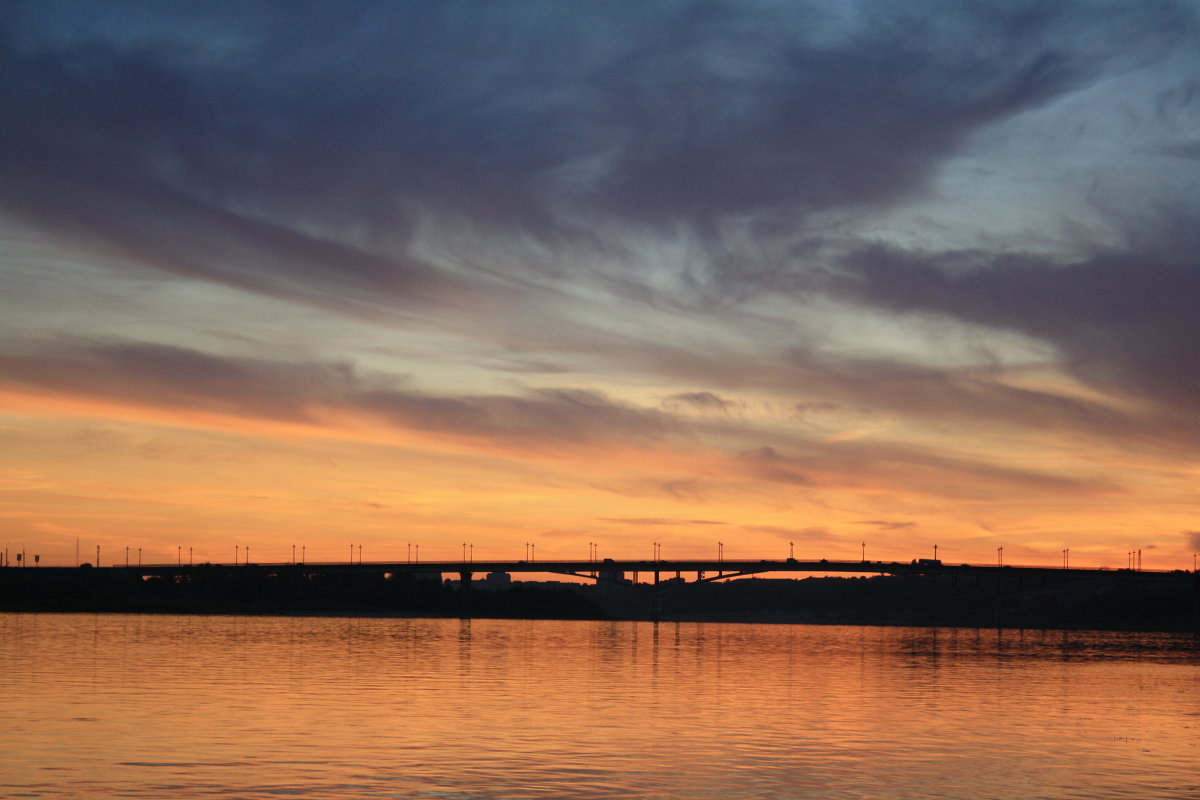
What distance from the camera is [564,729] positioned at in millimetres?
43281

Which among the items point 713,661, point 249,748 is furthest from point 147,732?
point 713,661

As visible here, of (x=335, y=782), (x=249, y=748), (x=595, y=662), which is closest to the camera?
(x=335, y=782)

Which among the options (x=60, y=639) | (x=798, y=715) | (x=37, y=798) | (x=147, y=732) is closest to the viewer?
(x=37, y=798)

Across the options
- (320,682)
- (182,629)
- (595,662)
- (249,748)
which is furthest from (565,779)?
(182,629)

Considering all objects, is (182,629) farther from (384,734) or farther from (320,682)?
(384,734)

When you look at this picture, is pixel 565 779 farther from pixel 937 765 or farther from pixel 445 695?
pixel 445 695

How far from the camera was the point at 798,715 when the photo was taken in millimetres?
50562

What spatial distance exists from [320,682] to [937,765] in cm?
3421

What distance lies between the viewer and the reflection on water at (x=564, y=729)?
31409 millimetres

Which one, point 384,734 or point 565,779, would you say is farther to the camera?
point 384,734

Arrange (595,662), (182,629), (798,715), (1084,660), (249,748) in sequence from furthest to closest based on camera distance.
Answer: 1. (182,629)
2. (1084,660)
3. (595,662)
4. (798,715)
5. (249,748)

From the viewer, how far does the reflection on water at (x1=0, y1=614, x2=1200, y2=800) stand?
31409mm

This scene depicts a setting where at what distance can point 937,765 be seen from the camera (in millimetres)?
36406

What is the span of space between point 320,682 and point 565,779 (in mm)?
32416
